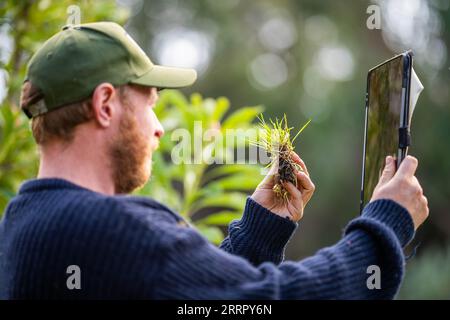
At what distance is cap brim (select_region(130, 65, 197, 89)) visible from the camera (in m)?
1.72

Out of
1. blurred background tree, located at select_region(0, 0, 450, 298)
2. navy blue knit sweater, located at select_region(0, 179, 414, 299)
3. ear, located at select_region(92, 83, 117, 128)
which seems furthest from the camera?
blurred background tree, located at select_region(0, 0, 450, 298)

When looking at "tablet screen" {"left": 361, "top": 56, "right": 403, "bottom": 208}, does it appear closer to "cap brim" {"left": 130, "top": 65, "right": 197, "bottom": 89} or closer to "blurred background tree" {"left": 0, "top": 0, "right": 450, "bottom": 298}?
"cap brim" {"left": 130, "top": 65, "right": 197, "bottom": 89}

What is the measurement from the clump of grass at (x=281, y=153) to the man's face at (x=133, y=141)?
43cm

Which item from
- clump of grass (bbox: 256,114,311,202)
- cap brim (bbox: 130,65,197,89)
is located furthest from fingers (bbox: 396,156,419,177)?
cap brim (bbox: 130,65,197,89)

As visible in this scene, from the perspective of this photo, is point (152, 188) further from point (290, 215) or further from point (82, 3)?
point (290, 215)

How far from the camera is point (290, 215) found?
2.00 meters

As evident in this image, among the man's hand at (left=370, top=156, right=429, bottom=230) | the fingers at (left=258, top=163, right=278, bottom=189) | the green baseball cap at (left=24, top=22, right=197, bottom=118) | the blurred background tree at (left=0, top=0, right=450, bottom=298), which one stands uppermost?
the blurred background tree at (left=0, top=0, right=450, bottom=298)

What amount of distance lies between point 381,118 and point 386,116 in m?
0.06

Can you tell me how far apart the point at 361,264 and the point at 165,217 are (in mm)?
510

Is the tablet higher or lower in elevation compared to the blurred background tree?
lower

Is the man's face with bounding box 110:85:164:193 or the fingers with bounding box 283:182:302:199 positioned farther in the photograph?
the fingers with bounding box 283:182:302:199

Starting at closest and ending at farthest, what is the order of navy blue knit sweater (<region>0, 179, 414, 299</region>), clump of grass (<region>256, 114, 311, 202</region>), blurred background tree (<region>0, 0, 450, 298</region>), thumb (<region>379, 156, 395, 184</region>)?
1. navy blue knit sweater (<region>0, 179, 414, 299</region>)
2. thumb (<region>379, 156, 395, 184</region>)
3. clump of grass (<region>256, 114, 311, 202</region>)
4. blurred background tree (<region>0, 0, 450, 298</region>)

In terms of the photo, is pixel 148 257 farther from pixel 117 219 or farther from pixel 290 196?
pixel 290 196

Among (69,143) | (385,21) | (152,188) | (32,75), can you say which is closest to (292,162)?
(69,143)
